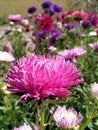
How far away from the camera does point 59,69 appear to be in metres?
1.00

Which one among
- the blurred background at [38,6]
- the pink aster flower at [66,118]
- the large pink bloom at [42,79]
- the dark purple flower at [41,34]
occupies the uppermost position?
the blurred background at [38,6]

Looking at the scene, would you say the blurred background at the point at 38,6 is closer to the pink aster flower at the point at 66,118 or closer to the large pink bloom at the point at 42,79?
the pink aster flower at the point at 66,118

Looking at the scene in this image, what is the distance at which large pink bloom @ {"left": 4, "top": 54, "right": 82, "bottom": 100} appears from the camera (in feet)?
3.22

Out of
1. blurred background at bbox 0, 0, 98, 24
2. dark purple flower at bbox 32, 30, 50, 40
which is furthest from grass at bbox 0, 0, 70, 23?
dark purple flower at bbox 32, 30, 50, 40

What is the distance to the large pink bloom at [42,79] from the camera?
980 millimetres

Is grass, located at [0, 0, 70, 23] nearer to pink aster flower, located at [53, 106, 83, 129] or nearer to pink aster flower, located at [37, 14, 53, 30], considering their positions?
pink aster flower, located at [37, 14, 53, 30]

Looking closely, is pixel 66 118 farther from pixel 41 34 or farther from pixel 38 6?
pixel 38 6

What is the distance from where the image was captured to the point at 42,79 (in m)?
0.99

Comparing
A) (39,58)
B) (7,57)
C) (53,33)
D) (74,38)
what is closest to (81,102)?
(7,57)

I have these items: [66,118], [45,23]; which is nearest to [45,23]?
[45,23]

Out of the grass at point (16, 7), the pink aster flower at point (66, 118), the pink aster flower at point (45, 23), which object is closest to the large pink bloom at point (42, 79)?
the pink aster flower at point (66, 118)

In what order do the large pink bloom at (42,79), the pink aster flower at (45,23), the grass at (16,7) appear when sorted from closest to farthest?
the large pink bloom at (42,79) < the pink aster flower at (45,23) < the grass at (16,7)

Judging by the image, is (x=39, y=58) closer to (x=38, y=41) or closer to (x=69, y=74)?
(x=69, y=74)

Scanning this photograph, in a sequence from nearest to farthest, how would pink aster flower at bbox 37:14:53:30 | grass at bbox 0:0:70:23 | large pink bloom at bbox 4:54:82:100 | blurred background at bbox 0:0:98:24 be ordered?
large pink bloom at bbox 4:54:82:100
pink aster flower at bbox 37:14:53:30
blurred background at bbox 0:0:98:24
grass at bbox 0:0:70:23
